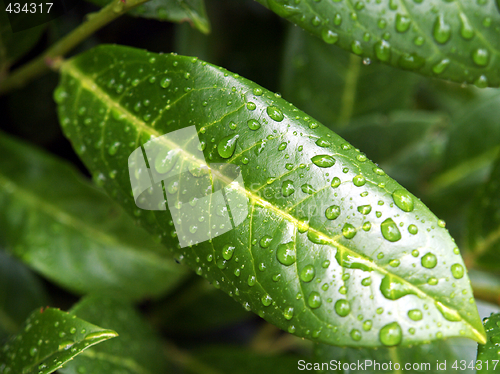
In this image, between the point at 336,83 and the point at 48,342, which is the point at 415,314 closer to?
the point at 48,342

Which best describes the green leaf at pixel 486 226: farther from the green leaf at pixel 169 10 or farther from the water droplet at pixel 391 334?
the green leaf at pixel 169 10

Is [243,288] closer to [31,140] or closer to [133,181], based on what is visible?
[133,181]

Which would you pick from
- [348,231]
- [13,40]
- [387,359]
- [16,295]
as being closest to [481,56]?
[348,231]

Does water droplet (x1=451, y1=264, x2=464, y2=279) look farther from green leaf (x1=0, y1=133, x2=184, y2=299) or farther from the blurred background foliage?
green leaf (x1=0, y1=133, x2=184, y2=299)

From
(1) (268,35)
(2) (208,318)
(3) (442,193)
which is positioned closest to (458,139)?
(3) (442,193)

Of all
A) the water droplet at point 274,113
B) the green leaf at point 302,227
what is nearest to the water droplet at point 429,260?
the green leaf at point 302,227
